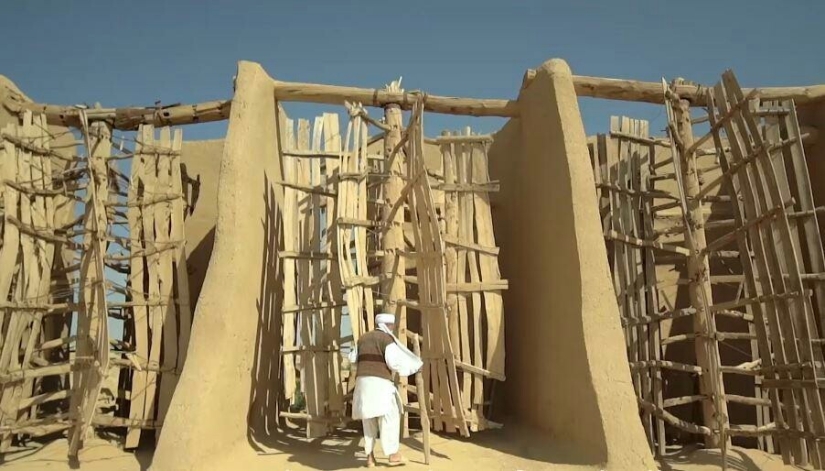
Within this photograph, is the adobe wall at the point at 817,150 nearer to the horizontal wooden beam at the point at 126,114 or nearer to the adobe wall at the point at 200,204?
the horizontal wooden beam at the point at 126,114

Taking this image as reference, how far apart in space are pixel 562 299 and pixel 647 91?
2516 millimetres

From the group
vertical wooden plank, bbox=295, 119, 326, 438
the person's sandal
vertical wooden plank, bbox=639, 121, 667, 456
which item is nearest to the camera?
the person's sandal

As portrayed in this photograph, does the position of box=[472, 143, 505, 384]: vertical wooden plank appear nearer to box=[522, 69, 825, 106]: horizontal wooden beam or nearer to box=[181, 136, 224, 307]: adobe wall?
box=[522, 69, 825, 106]: horizontal wooden beam

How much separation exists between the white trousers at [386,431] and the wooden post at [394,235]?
802mm

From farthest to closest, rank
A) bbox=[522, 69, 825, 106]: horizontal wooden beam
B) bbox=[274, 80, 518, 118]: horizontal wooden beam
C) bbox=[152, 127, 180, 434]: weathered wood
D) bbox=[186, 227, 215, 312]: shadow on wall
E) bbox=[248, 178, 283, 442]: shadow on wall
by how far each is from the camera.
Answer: bbox=[186, 227, 215, 312]: shadow on wall → bbox=[274, 80, 518, 118]: horizontal wooden beam → bbox=[522, 69, 825, 106]: horizontal wooden beam → bbox=[152, 127, 180, 434]: weathered wood → bbox=[248, 178, 283, 442]: shadow on wall

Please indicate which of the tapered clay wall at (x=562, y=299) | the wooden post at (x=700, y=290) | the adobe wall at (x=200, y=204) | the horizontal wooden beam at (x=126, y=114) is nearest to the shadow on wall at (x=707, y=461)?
the wooden post at (x=700, y=290)

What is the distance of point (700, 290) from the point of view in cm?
606

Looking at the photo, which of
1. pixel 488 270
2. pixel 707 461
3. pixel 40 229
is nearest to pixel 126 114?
pixel 40 229

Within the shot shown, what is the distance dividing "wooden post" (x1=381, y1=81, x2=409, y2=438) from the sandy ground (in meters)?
0.58

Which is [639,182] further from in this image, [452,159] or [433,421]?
[433,421]

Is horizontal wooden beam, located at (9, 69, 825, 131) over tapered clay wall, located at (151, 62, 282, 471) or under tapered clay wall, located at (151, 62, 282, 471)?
over

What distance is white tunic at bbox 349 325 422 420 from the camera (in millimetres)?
5191

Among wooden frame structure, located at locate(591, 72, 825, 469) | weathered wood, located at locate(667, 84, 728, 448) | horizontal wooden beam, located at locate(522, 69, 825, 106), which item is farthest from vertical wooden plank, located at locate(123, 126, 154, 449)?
weathered wood, located at locate(667, 84, 728, 448)

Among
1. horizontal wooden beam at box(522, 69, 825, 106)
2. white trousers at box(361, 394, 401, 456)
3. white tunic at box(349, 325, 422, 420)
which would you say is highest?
horizontal wooden beam at box(522, 69, 825, 106)
